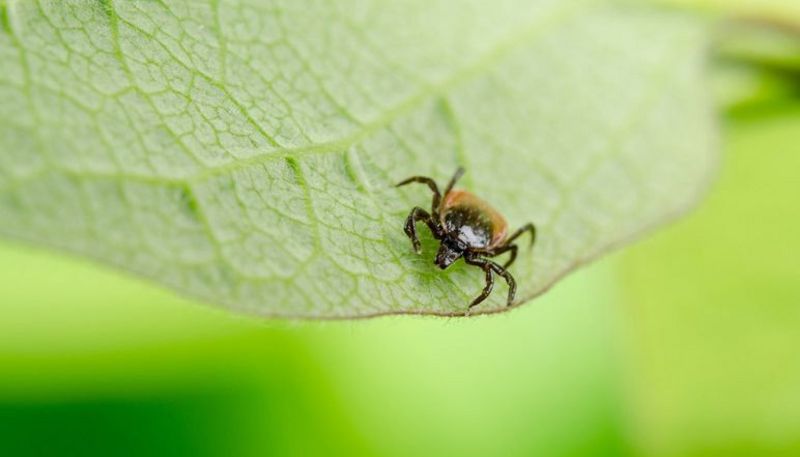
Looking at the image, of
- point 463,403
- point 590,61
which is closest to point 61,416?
point 463,403

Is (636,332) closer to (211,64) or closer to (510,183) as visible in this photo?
(510,183)

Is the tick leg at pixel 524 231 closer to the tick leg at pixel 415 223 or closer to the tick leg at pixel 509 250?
the tick leg at pixel 509 250

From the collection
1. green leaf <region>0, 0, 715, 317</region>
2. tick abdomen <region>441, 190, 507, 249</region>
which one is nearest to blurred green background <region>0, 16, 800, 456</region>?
green leaf <region>0, 0, 715, 317</region>

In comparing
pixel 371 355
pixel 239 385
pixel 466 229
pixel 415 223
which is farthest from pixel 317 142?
pixel 371 355

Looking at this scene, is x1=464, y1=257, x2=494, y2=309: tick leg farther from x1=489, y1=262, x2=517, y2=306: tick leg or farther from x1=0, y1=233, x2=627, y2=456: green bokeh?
x1=0, y1=233, x2=627, y2=456: green bokeh

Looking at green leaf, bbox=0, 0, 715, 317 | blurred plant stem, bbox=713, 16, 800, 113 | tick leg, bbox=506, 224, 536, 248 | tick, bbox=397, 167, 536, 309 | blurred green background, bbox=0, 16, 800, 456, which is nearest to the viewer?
green leaf, bbox=0, 0, 715, 317

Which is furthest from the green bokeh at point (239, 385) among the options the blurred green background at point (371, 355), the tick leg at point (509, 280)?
the tick leg at point (509, 280)
